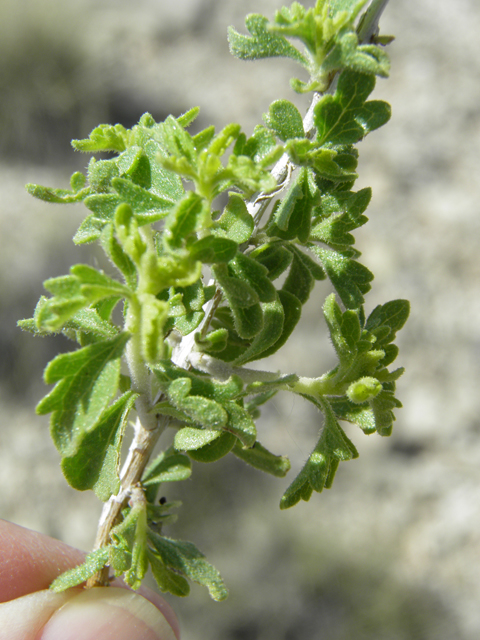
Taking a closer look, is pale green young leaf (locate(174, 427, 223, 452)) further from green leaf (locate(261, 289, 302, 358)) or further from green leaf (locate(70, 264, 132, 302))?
green leaf (locate(70, 264, 132, 302))

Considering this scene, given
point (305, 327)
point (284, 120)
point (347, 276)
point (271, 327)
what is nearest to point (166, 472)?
point (271, 327)

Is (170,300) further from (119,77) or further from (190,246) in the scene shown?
(119,77)

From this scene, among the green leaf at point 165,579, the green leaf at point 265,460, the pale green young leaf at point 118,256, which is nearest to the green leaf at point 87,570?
the green leaf at point 165,579

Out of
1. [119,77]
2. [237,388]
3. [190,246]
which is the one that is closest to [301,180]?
[190,246]

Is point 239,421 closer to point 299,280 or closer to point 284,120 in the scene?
point 299,280

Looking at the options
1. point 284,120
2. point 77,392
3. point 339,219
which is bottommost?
point 77,392
